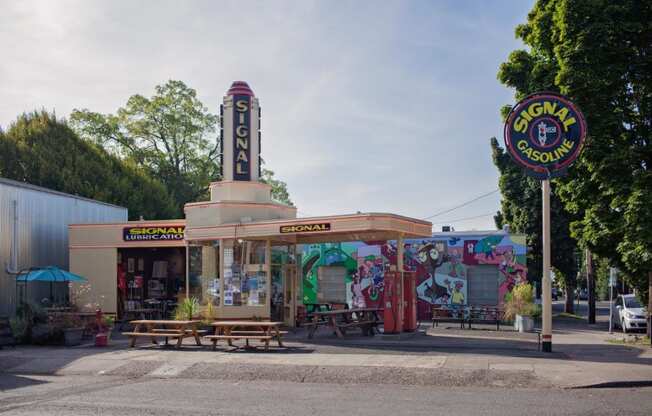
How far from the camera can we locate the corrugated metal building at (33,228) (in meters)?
24.5

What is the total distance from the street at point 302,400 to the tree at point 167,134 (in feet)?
130

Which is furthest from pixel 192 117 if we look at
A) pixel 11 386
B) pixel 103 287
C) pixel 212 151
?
pixel 11 386

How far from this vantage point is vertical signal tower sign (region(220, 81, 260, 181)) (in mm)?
23359

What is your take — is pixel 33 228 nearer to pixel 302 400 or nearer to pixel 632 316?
pixel 302 400

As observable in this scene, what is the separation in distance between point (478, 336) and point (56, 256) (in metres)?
16.3

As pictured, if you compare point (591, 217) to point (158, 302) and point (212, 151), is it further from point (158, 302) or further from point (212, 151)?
point (212, 151)

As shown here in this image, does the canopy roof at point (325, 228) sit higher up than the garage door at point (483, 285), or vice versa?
the canopy roof at point (325, 228)

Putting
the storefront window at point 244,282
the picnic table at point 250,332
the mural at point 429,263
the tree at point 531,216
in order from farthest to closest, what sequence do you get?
the tree at point 531,216 → the mural at point 429,263 → the storefront window at point 244,282 → the picnic table at point 250,332

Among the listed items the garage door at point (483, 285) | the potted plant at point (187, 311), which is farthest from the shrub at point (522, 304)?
the potted plant at point (187, 311)

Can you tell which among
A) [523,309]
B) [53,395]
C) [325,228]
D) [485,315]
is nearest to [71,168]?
[485,315]

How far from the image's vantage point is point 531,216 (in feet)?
123

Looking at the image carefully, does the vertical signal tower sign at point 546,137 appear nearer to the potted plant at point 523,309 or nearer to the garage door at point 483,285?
the potted plant at point 523,309

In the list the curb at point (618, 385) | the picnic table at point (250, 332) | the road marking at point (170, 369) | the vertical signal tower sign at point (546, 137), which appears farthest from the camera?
the picnic table at point (250, 332)

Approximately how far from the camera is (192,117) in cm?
5275
